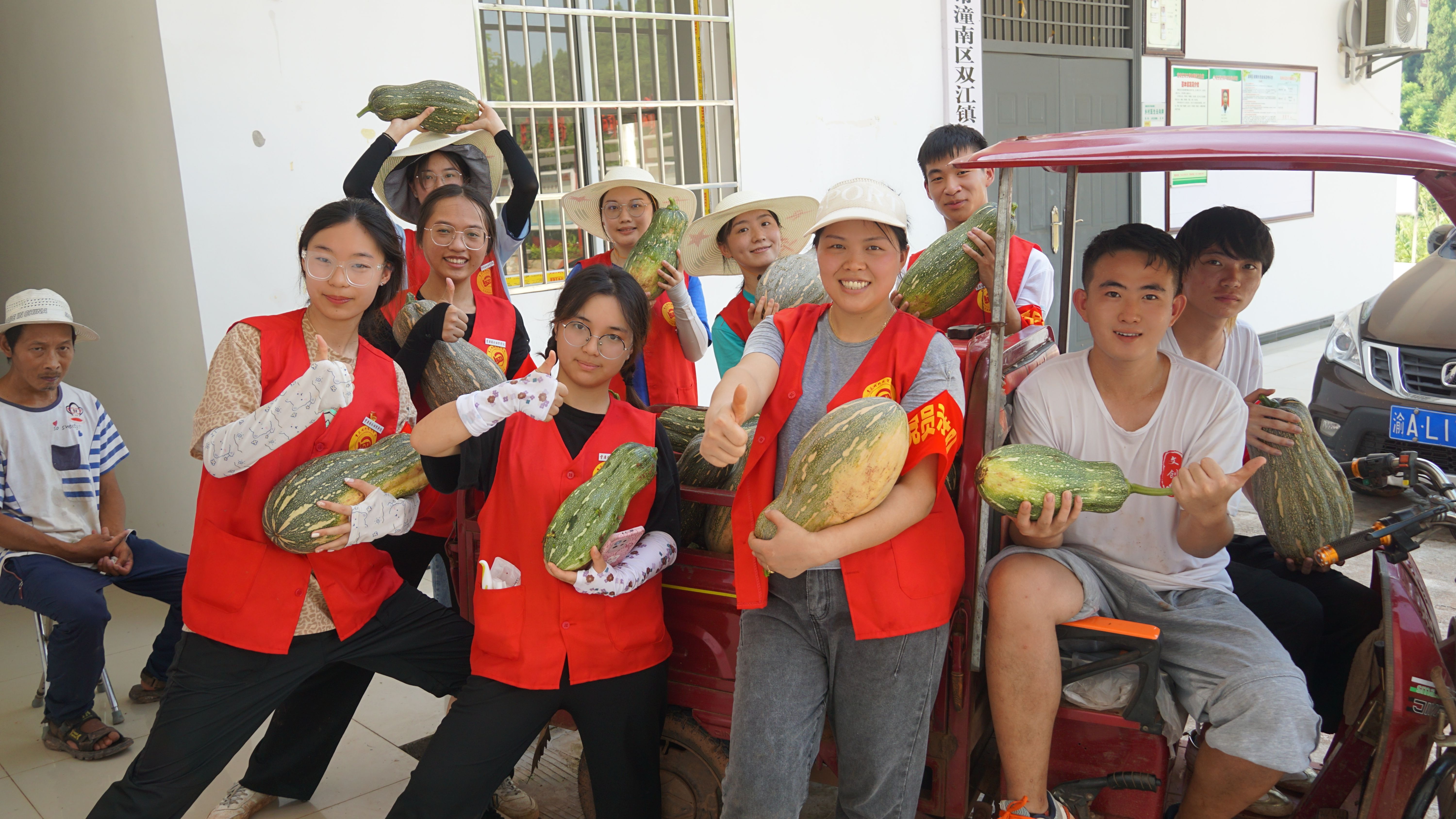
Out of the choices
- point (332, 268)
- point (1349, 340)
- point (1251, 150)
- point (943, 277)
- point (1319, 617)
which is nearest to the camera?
point (1251, 150)

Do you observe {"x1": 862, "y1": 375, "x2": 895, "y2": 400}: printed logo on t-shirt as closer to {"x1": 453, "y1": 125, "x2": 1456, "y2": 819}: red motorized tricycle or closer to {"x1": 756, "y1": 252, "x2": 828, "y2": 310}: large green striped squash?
{"x1": 453, "y1": 125, "x2": 1456, "y2": 819}: red motorized tricycle

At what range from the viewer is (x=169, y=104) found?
4.87 m

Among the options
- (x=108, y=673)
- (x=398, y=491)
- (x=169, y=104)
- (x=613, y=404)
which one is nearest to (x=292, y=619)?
(x=398, y=491)

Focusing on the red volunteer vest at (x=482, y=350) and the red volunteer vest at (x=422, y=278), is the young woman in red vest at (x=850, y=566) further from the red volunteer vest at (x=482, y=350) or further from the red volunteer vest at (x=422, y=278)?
the red volunteer vest at (x=422, y=278)

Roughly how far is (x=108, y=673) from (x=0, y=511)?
1.05 m

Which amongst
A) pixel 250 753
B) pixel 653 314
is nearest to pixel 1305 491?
pixel 653 314

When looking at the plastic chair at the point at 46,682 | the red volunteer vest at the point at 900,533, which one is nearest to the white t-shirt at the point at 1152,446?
the red volunteer vest at the point at 900,533

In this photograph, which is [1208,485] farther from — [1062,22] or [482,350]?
[1062,22]

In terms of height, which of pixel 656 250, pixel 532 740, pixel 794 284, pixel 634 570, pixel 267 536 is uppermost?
pixel 656 250

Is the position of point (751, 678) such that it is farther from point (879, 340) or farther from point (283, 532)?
point (283, 532)

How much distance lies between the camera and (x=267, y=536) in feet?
9.09

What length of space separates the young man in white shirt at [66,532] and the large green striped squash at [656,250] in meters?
2.38

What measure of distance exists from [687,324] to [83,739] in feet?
9.88

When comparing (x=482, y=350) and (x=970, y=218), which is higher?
(x=970, y=218)
